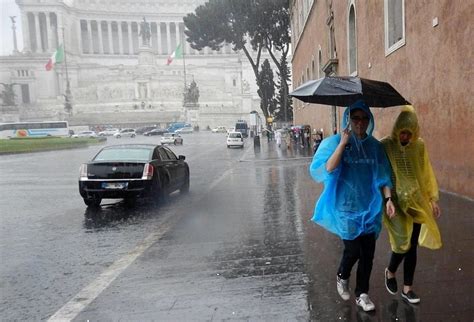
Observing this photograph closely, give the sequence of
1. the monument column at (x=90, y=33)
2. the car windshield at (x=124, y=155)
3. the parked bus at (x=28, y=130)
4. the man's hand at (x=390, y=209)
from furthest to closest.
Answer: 1. the monument column at (x=90, y=33)
2. the parked bus at (x=28, y=130)
3. the car windshield at (x=124, y=155)
4. the man's hand at (x=390, y=209)

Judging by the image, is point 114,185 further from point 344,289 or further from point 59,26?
point 59,26

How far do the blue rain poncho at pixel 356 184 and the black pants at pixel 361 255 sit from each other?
3.4 inches

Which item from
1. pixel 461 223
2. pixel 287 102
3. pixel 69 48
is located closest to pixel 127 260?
pixel 461 223

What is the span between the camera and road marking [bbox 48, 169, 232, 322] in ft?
13.3

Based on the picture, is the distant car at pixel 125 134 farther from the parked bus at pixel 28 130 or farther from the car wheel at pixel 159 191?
the car wheel at pixel 159 191

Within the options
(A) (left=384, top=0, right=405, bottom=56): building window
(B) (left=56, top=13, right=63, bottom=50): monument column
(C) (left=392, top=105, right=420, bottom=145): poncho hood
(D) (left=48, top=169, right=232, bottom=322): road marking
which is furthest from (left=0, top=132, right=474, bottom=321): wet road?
(B) (left=56, top=13, right=63, bottom=50): monument column

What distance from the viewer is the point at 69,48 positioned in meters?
106

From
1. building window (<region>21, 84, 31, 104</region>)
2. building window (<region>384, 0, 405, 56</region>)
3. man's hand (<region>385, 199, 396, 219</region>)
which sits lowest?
man's hand (<region>385, 199, 396, 219</region>)

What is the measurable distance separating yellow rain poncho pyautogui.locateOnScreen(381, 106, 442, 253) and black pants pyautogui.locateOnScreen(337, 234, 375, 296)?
265 mm

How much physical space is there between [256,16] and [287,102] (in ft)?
49.3

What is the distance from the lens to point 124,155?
391 inches

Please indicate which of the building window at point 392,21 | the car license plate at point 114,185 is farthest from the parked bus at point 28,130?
the building window at point 392,21

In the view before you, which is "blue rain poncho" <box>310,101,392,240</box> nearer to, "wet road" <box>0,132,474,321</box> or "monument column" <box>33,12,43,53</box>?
"wet road" <box>0,132,474,321</box>

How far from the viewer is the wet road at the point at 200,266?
13.0 feet
